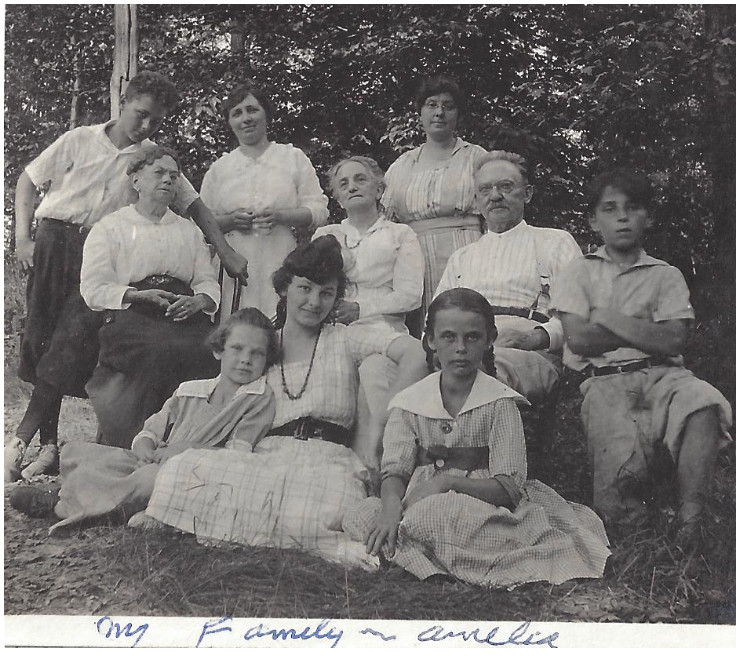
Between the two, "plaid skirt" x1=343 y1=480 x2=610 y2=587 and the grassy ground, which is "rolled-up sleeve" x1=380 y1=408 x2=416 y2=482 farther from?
the grassy ground

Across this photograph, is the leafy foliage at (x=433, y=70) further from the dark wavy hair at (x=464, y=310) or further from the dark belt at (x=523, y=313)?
the dark wavy hair at (x=464, y=310)

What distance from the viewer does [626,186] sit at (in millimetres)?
4566

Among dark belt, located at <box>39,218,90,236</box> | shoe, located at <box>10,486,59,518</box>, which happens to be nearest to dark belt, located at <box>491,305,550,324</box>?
dark belt, located at <box>39,218,90,236</box>

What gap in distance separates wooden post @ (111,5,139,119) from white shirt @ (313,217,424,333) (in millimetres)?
1260

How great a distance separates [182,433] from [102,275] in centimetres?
87

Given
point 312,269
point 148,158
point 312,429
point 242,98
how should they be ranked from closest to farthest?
point 312,429 → point 312,269 → point 148,158 → point 242,98

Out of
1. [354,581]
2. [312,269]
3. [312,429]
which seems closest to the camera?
[354,581]

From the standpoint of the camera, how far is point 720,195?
4.68 m

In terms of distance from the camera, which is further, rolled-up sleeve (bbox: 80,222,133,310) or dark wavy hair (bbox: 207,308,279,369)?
rolled-up sleeve (bbox: 80,222,133,310)

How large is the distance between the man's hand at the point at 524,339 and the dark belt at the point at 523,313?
7cm

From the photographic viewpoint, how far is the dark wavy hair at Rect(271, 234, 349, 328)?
4488mm

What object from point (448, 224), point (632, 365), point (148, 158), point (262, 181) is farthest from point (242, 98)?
point (632, 365)

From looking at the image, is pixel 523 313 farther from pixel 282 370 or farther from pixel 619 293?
pixel 282 370

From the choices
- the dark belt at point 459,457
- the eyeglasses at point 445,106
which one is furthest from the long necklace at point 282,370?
the eyeglasses at point 445,106
